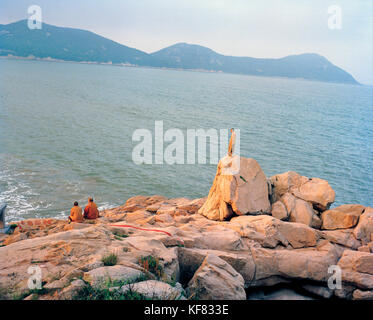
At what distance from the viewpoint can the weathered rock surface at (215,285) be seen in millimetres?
9141

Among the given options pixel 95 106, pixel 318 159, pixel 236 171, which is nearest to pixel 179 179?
pixel 236 171

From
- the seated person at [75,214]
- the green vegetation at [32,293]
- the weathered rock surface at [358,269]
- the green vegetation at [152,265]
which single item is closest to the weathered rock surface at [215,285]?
the green vegetation at [152,265]

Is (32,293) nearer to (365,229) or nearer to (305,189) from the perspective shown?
(305,189)

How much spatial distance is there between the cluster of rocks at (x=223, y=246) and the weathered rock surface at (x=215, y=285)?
0.10 feet

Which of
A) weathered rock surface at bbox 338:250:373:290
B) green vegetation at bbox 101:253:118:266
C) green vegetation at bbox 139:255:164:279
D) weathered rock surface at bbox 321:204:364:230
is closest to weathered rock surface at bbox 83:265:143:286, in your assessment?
green vegetation at bbox 101:253:118:266

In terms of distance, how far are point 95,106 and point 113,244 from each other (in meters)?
61.4

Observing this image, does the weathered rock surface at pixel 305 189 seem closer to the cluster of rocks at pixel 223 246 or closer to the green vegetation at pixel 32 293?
the cluster of rocks at pixel 223 246

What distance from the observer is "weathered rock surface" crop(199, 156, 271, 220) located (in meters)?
18.1

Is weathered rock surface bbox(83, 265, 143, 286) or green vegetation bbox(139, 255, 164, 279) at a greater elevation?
weathered rock surface bbox(83, 265, 143, 286)

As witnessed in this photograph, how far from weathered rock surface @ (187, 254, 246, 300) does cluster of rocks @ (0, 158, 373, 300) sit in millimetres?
31

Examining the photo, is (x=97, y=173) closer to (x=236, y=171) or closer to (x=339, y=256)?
(x=236, y=171)

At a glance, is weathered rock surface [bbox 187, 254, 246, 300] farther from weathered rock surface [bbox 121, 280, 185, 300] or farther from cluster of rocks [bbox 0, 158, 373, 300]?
weathered rock surface [bbox 121, 280, 185, 300]

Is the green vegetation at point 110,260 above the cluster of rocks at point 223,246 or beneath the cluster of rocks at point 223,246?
above

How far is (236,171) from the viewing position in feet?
62.4
